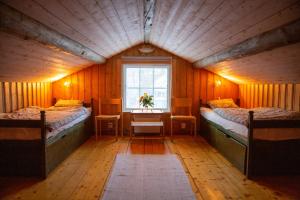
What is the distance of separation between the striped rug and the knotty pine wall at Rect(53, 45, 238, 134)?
1842mm

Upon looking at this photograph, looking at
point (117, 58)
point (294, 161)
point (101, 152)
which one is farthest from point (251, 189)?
point (117, 58)

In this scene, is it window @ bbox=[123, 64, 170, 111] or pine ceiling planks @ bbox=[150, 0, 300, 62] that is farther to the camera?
window @ bbox=[123, 64, 170, 111]

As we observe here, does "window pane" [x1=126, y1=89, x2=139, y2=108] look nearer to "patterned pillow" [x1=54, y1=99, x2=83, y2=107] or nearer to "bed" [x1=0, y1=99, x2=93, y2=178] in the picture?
"patterned pillow" [x1=54, y1=99, x2=83, y2=107]

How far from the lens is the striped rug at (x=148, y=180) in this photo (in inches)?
91.9

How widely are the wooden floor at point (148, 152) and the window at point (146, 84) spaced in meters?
1.59

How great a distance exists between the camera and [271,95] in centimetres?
394

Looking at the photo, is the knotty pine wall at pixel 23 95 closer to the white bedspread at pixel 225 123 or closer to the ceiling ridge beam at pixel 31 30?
the ceiling ridge beam at pixel 31 30

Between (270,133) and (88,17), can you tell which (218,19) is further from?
(270,133)

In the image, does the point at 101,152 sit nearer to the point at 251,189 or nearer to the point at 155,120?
the point at 155,120

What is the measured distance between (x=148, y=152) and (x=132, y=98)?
1728 millimetres

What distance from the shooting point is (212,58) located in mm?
3764

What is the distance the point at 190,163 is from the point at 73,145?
191 cm

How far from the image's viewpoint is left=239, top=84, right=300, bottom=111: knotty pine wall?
3348mm

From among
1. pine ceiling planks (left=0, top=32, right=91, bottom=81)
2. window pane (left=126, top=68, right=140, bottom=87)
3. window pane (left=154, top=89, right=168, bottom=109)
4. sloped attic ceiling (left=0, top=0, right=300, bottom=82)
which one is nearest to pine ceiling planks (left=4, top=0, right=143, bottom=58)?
sloped attic ceiling (left=0, top=0, right=300, bottom=82)
